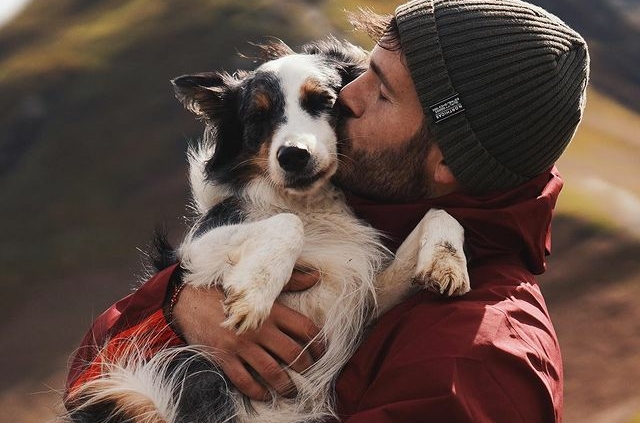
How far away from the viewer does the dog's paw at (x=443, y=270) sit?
3445 mm

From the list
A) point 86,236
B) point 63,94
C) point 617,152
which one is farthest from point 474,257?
point 63,94

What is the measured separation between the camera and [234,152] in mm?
4844

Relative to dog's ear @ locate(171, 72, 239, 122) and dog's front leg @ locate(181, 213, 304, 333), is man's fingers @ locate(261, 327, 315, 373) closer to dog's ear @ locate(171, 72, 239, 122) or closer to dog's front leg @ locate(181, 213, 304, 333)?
dog's front leg @ locate(181, 213, 304, 333)

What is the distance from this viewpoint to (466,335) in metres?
3.06

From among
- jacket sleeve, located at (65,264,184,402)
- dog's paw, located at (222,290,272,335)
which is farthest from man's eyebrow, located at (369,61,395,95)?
jacket sleeve, located at (65,264,184,402)

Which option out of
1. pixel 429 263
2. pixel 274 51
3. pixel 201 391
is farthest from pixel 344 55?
pixel 201 391

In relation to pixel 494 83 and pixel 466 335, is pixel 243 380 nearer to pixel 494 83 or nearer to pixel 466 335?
pixel 466 335

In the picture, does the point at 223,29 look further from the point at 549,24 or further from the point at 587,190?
the point at 549,24

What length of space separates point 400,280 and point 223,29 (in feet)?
117

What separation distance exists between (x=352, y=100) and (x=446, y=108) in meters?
0.60

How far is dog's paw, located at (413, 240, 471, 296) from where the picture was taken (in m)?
3.45

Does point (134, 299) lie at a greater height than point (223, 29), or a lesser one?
greater

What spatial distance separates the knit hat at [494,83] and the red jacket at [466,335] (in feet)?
0.55

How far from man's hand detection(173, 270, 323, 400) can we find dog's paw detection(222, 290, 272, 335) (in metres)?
0.06
